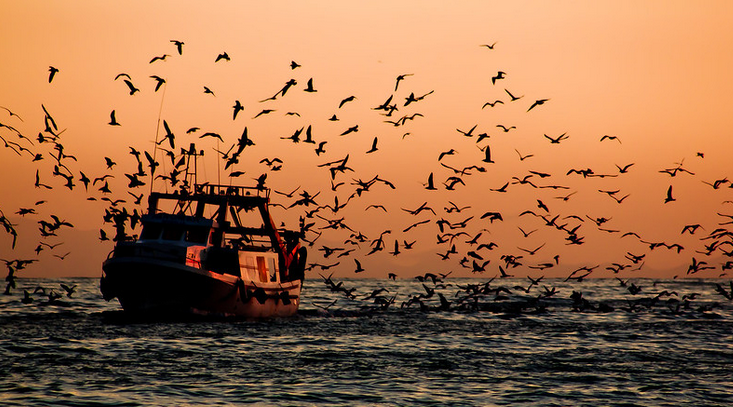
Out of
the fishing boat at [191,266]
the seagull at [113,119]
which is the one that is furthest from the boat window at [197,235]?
the seagull at [113,119]

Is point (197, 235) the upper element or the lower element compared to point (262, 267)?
upper

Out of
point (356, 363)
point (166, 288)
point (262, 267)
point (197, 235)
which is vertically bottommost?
→ point (356, 363)

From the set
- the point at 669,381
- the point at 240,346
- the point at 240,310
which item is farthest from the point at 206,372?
the point at 240,310

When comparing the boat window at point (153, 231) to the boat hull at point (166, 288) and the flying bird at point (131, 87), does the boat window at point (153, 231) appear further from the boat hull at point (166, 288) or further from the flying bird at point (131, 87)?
the flying bird at point (131, 87)

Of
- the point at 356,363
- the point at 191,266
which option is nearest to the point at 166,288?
the point at 191,266

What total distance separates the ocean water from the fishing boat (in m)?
1.19

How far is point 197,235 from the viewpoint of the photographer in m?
46.9

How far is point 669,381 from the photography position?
28.7 metres

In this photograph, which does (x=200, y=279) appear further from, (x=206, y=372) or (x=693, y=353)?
(x=693, y=353)

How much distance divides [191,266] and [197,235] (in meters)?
2.72

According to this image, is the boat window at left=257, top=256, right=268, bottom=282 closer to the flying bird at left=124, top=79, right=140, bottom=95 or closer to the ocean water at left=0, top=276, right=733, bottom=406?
the ocean water at left=0, top=276, right=733, bottom=406

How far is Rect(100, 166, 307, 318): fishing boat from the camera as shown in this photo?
4472 cm

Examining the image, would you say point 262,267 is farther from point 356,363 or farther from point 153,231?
point 356,363

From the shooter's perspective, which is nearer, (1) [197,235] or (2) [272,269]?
(1) [197,235]
